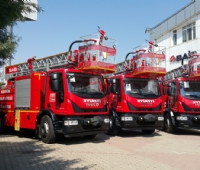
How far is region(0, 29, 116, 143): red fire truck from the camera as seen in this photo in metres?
8.56

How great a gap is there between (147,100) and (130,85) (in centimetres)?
88

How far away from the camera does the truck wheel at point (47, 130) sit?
8609mm

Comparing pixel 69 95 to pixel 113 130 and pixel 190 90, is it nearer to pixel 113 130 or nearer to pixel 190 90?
pixel 113 130

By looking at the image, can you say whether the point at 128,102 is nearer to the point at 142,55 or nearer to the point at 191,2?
the point at 142,55

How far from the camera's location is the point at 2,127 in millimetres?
11547

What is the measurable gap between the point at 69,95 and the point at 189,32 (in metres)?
19.3

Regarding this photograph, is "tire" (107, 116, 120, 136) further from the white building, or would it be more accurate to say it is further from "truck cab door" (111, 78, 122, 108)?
the white building

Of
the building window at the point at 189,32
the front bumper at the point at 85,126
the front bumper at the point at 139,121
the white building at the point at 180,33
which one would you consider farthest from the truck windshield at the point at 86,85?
the building window at the point at 189,32

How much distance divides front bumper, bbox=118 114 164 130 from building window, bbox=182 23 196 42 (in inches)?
624

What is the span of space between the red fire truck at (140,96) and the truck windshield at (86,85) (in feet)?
4.50

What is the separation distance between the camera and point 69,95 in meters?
8.51

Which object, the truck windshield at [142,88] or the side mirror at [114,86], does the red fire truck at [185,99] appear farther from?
the side mirror at [114,86]

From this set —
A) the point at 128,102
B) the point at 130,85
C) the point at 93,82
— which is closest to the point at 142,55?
the point at 130,85

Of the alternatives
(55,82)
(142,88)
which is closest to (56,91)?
(55,82)
